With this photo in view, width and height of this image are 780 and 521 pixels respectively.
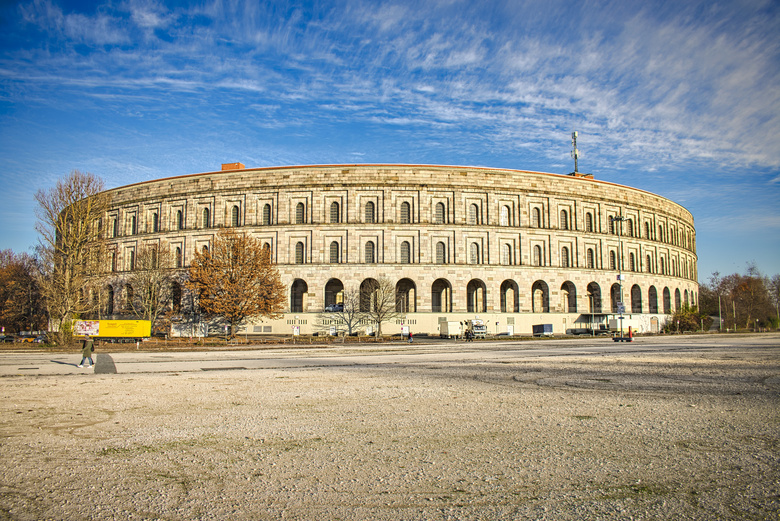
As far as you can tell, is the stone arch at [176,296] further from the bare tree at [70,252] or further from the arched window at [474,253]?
the arched window at [474,253]

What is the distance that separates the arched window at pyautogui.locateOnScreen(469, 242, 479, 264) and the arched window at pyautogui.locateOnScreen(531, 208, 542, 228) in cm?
823

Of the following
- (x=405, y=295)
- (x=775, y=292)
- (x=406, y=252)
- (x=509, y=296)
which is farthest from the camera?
(x=775, y=292)

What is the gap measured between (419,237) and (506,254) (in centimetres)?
1068

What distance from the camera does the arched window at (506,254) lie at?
54625 mm

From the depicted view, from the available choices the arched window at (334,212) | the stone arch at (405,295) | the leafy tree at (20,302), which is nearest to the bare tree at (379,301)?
the stone arch at (405,295)

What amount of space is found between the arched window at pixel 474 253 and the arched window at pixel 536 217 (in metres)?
8.23

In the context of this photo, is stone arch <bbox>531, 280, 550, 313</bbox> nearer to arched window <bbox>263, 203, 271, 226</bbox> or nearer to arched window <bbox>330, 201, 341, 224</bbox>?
arched window <bbox>330, 201, 341, 224</bbox>

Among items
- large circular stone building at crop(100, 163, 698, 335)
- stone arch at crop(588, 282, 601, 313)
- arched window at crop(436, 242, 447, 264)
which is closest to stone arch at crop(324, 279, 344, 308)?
large circular stone building at crop(100, 163, 698, 335)

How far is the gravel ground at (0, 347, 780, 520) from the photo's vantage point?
422 cm

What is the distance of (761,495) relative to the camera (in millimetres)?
4297

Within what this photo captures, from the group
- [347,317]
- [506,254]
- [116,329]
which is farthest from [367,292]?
[116,329]

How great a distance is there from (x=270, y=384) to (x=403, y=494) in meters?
8.75

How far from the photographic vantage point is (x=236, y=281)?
45.7 metres

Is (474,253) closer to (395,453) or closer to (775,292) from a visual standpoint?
(395,453)
